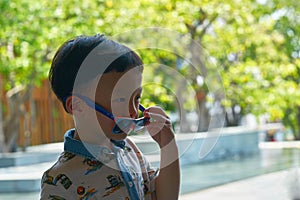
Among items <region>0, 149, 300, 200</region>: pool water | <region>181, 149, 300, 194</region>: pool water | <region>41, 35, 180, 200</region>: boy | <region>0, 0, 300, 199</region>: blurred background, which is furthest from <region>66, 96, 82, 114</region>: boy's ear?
<region>181, 149, 300, 194</region>: pool water

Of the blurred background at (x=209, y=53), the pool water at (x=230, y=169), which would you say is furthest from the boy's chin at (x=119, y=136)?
the pool water at (x=230, y=169)

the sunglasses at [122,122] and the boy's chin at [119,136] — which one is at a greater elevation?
the sunglasses at [122,122]

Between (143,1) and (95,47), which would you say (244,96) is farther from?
(95,47)

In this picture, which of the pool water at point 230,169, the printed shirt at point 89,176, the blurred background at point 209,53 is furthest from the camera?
the pool water at point 230,169

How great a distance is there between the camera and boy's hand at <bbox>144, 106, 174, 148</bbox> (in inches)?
27.9

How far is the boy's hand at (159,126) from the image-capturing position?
0.71 metres

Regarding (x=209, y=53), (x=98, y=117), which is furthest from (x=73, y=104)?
(x=209, y=53)

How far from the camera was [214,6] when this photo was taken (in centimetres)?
489

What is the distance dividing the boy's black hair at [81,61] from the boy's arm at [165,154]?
0.06m

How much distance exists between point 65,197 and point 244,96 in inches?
196

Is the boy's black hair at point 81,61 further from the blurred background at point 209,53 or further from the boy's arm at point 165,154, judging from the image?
the blurred background at point 209,53

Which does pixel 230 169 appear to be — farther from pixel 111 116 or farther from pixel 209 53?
pixel 111 116

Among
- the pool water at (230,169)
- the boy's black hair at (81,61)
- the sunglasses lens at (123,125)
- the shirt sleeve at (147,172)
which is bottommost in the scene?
the pool water at (230,169)

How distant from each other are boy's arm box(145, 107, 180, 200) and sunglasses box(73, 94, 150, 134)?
0.04 feet
